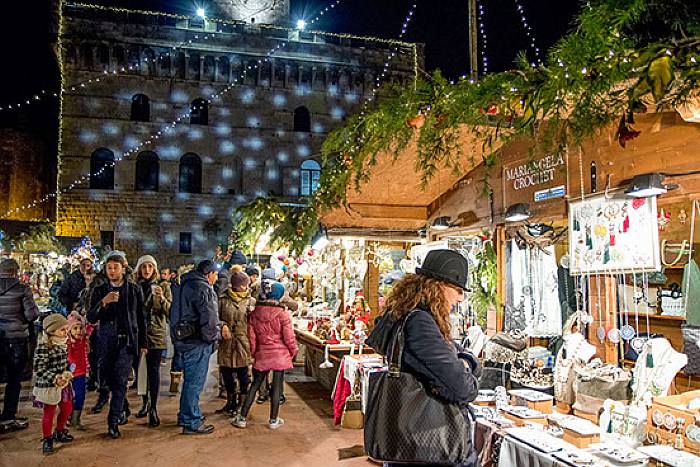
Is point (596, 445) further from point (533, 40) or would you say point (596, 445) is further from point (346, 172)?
point (533, 40)

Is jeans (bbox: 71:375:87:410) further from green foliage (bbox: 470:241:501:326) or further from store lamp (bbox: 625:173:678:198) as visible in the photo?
store lamp (bbox: 625:173:678:198)

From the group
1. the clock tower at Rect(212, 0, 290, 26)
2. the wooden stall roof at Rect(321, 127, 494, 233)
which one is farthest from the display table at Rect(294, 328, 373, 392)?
the clock tower at Rect(212, 0, 290, 26)

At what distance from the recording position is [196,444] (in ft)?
19.9

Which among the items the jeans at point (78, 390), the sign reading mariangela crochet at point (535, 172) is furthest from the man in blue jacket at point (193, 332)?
the sign reading mariangela crochet at point (535, 172)

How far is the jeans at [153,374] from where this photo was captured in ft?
22.2

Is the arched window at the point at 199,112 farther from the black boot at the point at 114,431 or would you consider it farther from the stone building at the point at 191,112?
the black boot at the point at 114,431

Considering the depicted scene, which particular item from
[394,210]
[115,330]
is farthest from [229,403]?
[394,210]

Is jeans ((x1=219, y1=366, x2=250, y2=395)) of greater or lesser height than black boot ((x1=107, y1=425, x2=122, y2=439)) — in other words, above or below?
above

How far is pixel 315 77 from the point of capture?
84.2ft

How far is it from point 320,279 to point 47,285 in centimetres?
853

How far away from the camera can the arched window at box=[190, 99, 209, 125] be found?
2489cm

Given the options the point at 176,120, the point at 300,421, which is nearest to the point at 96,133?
the point at 176,120

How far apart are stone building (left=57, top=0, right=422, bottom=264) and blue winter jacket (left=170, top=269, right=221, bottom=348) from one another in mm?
18047

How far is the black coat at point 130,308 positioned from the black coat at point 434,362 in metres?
4.21
